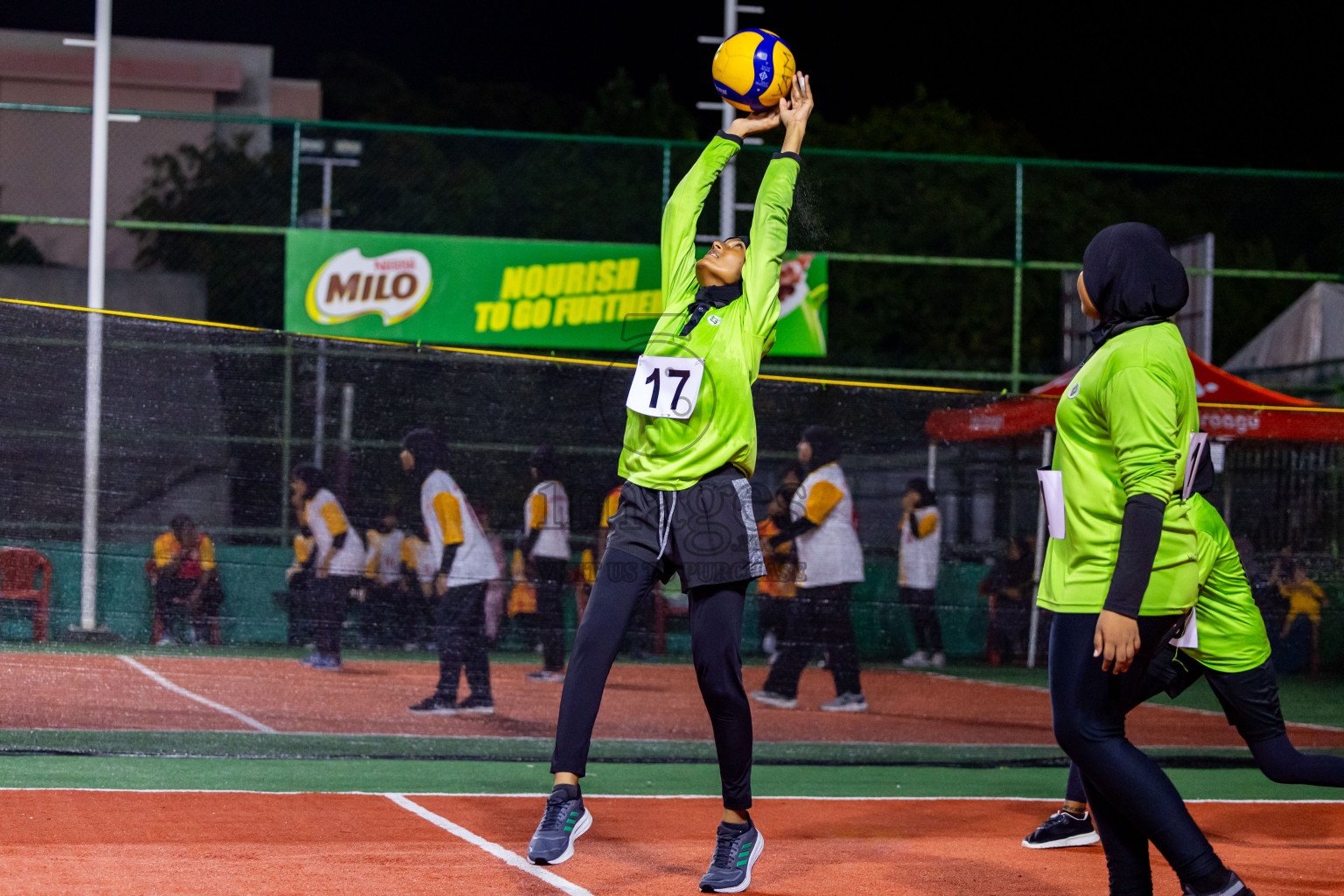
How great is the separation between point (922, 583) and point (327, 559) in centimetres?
308

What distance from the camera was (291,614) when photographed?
24.0 ft

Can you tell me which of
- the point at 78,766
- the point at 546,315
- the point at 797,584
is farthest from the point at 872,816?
the point at 546,315

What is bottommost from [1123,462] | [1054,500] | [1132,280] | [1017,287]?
[1054,500]

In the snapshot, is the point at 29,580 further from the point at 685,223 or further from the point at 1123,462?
the point at 1123,462

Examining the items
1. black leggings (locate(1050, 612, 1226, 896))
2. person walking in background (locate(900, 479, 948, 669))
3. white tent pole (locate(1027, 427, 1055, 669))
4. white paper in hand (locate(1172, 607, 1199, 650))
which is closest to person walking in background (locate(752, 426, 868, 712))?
person walking in background (locate(900, 479, 948, 669))

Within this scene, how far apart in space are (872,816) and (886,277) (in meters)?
Result: 32.0

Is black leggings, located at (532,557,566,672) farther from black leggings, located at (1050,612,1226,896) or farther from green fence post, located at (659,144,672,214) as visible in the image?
green fence post, located at (659,144,672,214)

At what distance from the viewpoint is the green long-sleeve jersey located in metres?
4.82

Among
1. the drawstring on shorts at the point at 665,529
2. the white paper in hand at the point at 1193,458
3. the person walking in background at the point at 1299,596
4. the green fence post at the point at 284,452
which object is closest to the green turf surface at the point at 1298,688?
the person walking in background at the point at 1299,596

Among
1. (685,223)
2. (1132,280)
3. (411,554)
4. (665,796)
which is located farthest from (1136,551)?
(411,554)

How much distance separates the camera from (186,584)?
7180 millimetres

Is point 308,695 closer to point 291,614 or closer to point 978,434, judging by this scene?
point 291,614

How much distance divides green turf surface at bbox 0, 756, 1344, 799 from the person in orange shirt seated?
61cm
